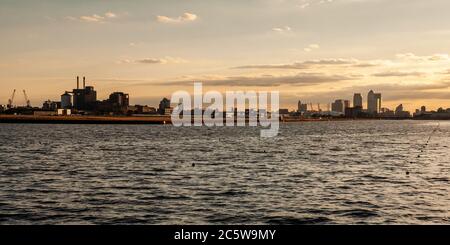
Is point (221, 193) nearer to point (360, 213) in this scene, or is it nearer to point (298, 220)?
point (298, 220)

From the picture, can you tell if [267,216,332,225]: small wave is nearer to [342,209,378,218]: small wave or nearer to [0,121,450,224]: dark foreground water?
[0,121,450,224]: dark foreground water

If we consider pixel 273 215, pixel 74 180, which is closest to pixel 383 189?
pixel 273 215

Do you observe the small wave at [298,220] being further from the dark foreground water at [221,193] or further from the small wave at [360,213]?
the small wave at [360,213]

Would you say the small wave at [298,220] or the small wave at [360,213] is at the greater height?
the small wave at [298,220]

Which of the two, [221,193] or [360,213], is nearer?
[360,213]

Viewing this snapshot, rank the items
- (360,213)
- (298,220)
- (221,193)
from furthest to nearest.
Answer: (221,193) < (360,213) < (298,220)

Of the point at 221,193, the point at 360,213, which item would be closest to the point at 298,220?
the point at 360,213

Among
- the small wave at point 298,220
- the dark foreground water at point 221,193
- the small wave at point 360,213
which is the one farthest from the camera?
the small wave at point 360,213

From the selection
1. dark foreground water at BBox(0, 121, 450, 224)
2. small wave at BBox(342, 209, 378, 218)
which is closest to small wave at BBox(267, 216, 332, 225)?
dark foreground water at BBox(0, 121, 450, 224)

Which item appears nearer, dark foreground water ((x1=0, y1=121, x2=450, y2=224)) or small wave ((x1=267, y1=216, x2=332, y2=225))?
small wave ((x1=267, y1=216, x2=332, y2=225))

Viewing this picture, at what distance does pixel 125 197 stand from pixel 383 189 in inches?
840

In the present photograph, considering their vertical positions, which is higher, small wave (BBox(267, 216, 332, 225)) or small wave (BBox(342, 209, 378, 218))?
small wave (BBox(267, 216, 332, 225))

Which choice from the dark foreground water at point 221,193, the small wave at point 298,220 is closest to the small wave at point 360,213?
the dark foreground water at point 221,193
